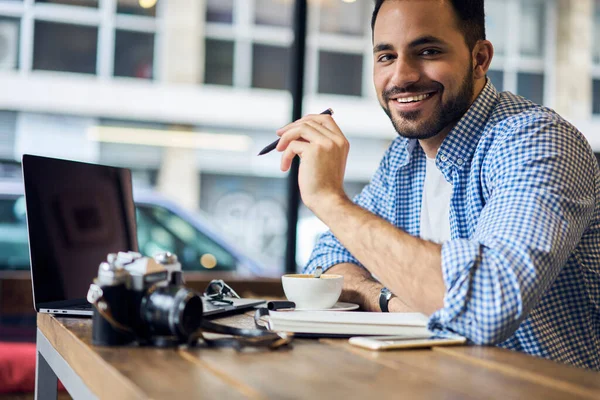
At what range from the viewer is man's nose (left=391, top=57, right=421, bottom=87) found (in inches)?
65.1

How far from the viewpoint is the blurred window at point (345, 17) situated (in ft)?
13.3

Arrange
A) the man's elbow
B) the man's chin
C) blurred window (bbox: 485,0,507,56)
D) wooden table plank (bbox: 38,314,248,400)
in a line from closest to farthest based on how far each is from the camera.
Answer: wooden table plank (bbox: 38,314,248,400) → the man's elbow → the man's chin → blurred window (bbox: 485,0,507,56)

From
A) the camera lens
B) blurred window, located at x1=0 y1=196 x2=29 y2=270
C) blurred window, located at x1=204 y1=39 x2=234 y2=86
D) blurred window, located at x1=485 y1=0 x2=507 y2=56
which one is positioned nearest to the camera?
the camera lens

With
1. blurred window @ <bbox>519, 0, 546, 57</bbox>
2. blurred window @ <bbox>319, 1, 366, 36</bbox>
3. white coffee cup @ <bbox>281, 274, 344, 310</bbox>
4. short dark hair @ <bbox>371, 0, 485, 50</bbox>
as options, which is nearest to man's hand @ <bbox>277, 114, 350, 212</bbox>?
white coffee cup @ <bbox>281, 274, 344, 310</bbox>

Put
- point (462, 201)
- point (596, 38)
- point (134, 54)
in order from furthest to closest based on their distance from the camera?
point (596, 38) → point (134, 54) → point (462, 201)

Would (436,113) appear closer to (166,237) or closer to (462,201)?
(462,201)

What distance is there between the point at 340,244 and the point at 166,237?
1.91m

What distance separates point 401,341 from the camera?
1.07m

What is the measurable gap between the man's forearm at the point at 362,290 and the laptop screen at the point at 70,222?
0.51 m

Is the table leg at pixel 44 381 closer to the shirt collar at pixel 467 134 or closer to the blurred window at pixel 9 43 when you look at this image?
the shirt collar at pixel 467 134

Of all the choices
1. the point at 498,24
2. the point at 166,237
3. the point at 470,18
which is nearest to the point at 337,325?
the point at 470,18

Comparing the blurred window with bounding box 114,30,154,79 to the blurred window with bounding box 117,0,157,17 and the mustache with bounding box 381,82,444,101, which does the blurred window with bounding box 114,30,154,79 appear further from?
the mustache with bounding box 381,82,444,101

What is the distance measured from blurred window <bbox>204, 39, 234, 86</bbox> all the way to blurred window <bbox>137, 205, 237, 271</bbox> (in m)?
0.77

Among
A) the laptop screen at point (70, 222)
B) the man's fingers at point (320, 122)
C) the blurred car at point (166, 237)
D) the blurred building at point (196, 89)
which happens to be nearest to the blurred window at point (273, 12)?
the blurred building at point (196, 89)
